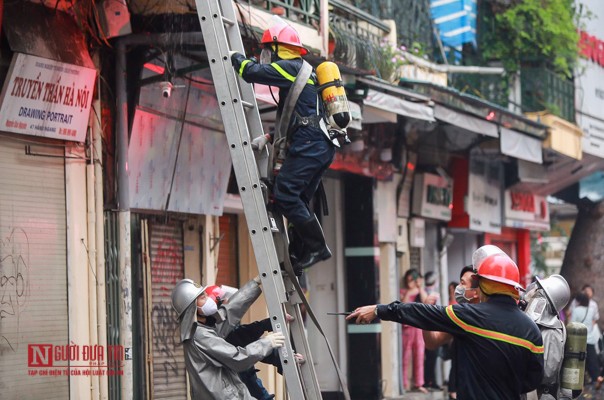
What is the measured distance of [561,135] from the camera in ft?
74.9

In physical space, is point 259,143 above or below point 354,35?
below

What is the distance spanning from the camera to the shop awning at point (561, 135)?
22281 millimetres

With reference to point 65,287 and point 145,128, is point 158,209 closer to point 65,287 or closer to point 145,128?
point 145,128

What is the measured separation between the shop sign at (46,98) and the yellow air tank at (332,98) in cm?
344

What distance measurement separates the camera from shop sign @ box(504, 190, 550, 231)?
2516cm

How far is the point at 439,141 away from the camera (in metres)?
21.2

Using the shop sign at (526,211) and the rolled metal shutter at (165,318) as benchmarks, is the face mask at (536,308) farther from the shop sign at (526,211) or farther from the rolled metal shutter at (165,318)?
the shop sign at (526,211)

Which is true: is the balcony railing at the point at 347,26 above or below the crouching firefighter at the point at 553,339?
above

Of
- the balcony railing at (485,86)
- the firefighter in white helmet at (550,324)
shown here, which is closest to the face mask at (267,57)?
the firefighter in white helmet at (550,324)

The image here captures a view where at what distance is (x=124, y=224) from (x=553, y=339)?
176 inches

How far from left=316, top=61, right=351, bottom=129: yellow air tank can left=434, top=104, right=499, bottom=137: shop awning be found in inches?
357

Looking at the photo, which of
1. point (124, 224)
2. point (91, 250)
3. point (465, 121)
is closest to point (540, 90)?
point (465, 121)

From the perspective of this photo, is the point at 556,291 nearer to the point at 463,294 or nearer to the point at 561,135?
the point at 463,294

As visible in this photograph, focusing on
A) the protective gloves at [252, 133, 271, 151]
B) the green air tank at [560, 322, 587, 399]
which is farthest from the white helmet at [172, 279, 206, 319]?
the green air tank at [560, 322, 587, 399]
